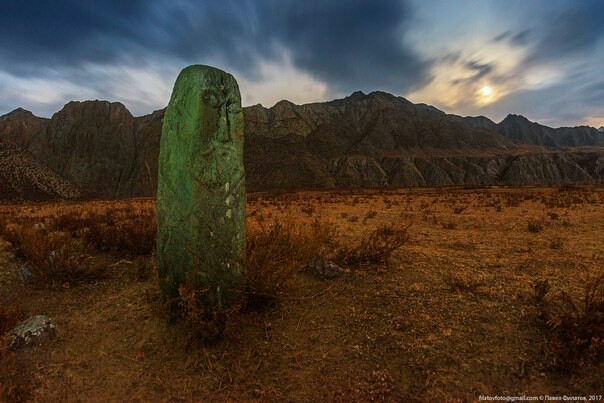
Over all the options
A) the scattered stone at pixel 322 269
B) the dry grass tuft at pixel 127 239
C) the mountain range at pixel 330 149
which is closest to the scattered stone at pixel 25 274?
the dry grass tuft at pixel 127 239

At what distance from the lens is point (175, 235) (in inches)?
134

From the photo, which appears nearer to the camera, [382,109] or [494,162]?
[494,162]

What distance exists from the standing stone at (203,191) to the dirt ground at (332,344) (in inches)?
18.7

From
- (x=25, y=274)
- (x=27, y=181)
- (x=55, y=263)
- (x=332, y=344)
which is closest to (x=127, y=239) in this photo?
(x=55, y=263)

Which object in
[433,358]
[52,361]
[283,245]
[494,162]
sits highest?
[494,162]

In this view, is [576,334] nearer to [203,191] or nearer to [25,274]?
[203,191]

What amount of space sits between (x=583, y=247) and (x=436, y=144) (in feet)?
361

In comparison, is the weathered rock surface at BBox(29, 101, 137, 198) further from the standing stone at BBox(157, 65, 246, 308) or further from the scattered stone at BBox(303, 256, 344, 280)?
the standing stone at BBox(157, 65, 246, 308)

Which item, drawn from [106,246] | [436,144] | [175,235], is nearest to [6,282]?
[106,246]

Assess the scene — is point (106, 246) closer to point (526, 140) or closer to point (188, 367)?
point (188, 367)

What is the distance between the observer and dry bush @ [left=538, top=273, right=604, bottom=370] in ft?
8.77

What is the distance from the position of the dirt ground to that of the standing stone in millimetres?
474

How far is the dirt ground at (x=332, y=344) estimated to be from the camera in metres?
2.79

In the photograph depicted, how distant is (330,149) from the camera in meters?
106
